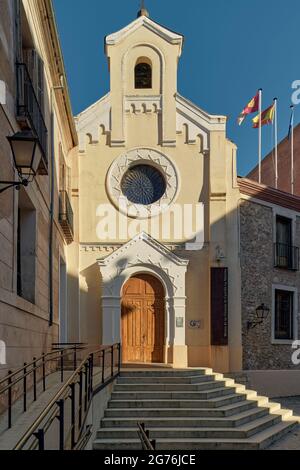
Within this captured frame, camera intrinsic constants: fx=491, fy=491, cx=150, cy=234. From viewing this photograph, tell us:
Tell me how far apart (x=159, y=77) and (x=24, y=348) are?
11.1 meters

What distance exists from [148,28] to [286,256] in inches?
363

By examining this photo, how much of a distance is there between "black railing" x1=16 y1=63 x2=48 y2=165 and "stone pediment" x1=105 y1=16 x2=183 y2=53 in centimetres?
772

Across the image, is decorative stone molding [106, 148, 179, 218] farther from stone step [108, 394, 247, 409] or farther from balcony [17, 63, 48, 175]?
stone step [108, 394, 247, 409]

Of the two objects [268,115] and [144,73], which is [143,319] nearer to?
[144,73]

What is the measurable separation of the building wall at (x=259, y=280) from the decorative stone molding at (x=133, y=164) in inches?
99.0

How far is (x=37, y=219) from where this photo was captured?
32.3 feet

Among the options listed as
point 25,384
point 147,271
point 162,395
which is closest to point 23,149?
point 25,384

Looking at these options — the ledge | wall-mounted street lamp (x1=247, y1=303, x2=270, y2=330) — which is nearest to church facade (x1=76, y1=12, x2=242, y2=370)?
the ledge

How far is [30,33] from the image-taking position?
31.7ft

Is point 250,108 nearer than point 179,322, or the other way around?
point 179,322

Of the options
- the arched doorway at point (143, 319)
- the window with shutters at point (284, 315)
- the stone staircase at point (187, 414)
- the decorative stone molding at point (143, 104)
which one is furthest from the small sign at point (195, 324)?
the decorative stone molding at point (143, 104)

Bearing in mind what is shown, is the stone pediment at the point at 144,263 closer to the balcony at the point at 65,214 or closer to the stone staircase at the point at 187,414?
the balcony at the point at 65,214

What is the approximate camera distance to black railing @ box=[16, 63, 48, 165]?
26.2 ft
